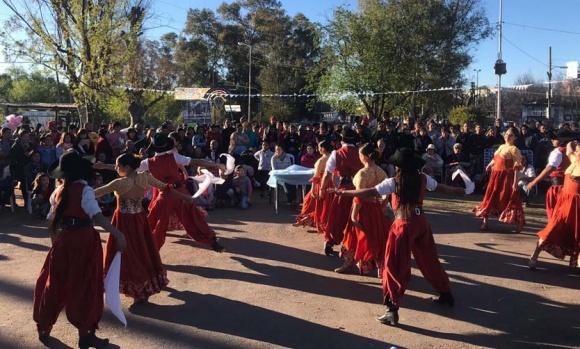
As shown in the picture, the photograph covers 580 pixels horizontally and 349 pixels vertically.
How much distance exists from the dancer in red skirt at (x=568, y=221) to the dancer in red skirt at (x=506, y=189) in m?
1.88

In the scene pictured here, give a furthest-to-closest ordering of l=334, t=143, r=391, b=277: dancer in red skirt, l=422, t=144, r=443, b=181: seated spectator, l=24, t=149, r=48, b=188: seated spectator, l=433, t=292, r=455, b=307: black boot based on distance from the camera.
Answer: l=422, t=144, r=443, b=181: seated spectator, l=24, t=149, r=48, b=188: seated spectator, l=334, t=143, r=391, b=277: dancer in red skirt, l=433, t=292, r=455, b=307: black boot

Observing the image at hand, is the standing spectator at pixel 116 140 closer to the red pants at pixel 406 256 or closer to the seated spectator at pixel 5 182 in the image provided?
the seated spectator at pixel 5 182

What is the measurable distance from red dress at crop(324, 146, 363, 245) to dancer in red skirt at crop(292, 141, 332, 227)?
1.67 feet

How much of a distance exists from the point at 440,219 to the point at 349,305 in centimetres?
518

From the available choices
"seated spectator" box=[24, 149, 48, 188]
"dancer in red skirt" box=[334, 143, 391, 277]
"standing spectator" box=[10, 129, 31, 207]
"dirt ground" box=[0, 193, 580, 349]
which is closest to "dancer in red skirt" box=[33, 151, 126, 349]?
"dirt ground" box=[0, 193, 580, 349]

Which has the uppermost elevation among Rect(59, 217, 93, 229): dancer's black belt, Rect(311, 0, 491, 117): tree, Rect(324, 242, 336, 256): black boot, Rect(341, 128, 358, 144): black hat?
Rect(311, 0, 491, 117): tree

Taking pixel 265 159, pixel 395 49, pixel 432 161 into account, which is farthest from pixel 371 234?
pixel 395 49

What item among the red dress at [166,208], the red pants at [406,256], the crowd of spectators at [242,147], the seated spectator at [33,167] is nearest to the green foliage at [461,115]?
the crowd of spectators at [242,147]

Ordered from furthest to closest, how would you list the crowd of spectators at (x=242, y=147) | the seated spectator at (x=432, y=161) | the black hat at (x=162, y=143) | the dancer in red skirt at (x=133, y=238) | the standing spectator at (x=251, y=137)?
the standing spectator at (x=251, y=137)
the seated spectator at (x=432, y=161)
the crowd of spectators at (x=242, y=147)
the black hat at (x=162, y=143)
the dancer in red skirt at (x=133, y=238)

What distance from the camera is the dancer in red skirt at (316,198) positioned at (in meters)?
7.63

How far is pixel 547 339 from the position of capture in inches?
175

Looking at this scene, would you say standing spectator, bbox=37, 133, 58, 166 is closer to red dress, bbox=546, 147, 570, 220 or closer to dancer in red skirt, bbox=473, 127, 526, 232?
dancer in red skirt, bbox=473, 127, 526, 232

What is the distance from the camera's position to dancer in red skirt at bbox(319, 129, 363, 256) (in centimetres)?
666

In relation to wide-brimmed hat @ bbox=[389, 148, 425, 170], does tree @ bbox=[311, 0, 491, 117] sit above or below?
above
